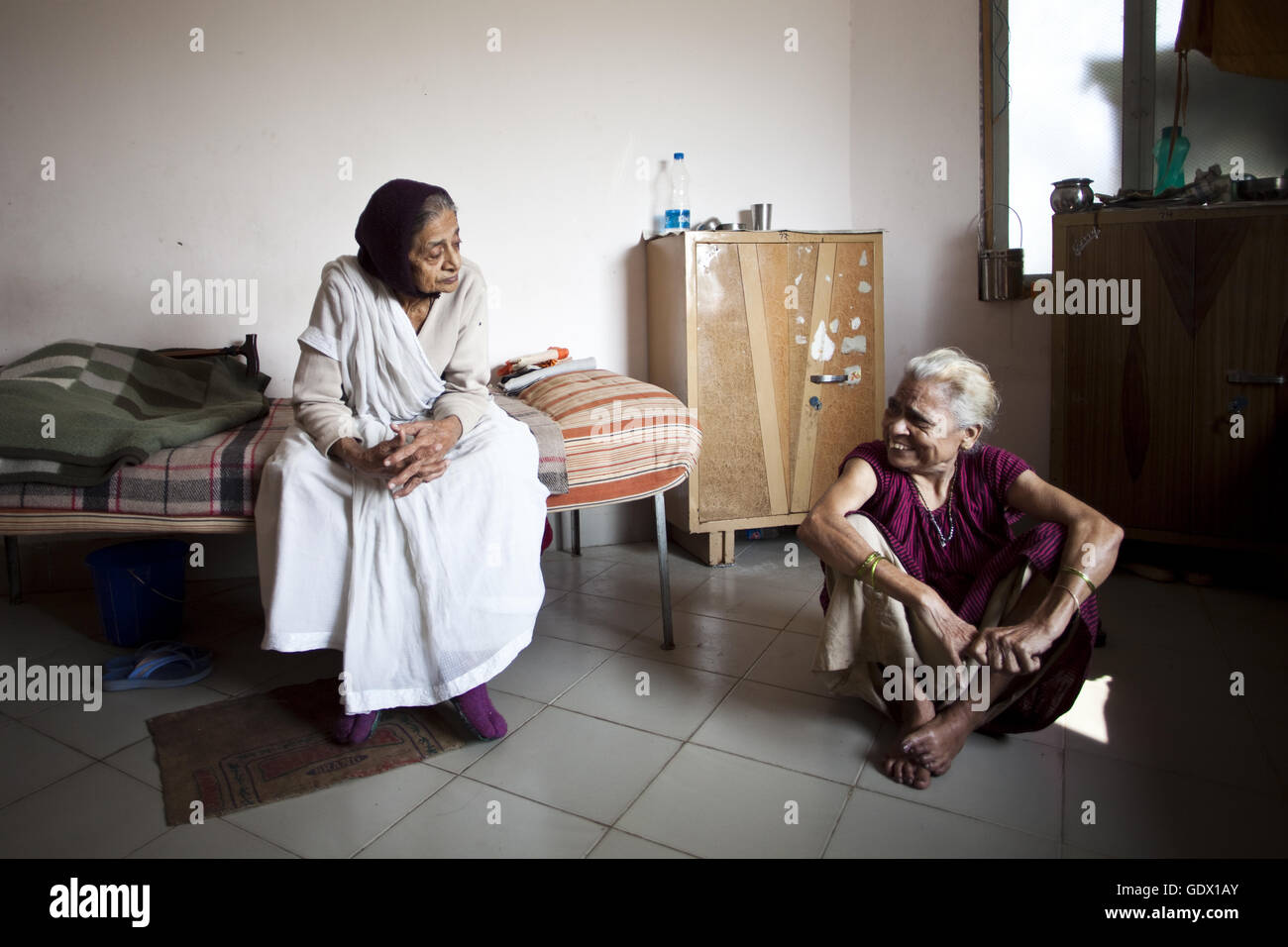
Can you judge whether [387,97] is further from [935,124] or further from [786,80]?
[935,124]

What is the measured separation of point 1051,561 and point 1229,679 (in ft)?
2.76

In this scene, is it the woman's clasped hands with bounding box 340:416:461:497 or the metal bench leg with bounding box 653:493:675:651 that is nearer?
the woman's clasped hands with bounding box 340:416:461:497

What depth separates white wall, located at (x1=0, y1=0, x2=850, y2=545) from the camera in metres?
2.89

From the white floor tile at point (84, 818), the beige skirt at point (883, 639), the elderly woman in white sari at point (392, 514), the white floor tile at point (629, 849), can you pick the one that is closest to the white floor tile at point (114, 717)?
the white floor tile at point (84, 818)

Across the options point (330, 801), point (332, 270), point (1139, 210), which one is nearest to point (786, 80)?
point (1139, 210)

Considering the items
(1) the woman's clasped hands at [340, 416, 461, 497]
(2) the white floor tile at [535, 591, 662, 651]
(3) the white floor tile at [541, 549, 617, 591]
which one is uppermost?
(1) the woman's clasped hands at [340, 416, 461, 497]

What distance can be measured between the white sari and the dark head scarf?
0.29ft

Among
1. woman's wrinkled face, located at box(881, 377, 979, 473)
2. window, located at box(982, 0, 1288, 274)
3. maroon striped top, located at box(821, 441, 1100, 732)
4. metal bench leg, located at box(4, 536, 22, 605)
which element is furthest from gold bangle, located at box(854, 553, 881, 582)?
metal bench leg, located at box(4, 536, 22, 605)

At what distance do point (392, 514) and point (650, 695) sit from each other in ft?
2.60

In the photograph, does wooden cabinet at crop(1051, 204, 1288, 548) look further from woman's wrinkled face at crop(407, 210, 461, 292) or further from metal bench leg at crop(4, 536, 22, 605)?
metal bench leg at crop(4, 536, 22, 605)

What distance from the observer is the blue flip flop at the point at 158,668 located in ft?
7.25

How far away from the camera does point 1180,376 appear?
2811 millimetres

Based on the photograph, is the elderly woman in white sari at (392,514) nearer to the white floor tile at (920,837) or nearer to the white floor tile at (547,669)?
the white floor tile at (547,669)

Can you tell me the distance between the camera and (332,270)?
201 cm
